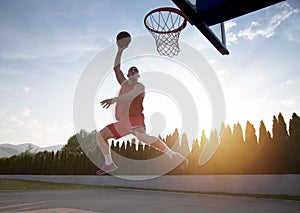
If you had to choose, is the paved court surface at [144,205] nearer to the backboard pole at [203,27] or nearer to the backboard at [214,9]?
the backboard pole at [203,27]

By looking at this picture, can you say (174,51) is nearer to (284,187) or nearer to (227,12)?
(227,12)

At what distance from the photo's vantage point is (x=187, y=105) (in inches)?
192

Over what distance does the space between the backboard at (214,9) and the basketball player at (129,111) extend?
4.10ft

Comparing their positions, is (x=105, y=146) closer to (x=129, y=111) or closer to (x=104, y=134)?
(x=104, y=134)

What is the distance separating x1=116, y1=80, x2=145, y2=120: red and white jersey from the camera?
336 centimetres

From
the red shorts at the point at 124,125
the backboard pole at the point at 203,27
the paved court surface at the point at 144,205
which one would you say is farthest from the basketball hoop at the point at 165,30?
the paved court surface at the point at 144,205

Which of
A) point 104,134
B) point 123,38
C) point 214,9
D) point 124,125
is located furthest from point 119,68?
point 214,9

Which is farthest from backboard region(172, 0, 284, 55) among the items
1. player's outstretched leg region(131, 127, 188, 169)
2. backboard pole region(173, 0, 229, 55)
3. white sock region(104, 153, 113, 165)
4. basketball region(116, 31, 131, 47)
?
white sock region(104, 153, 113, 165)

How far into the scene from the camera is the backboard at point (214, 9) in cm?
378

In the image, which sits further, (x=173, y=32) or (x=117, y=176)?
(x=117, y=176)

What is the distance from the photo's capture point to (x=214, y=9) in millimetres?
3914

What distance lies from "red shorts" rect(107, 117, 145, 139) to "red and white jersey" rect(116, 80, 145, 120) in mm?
50

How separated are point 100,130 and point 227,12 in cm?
247

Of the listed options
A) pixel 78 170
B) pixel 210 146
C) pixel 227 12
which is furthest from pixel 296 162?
pixel 78 170
